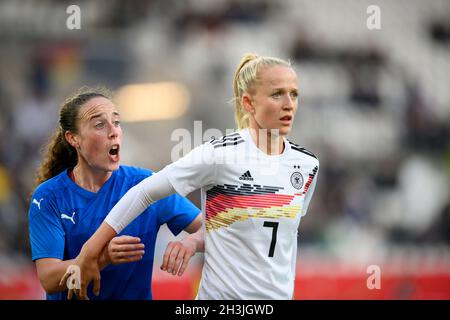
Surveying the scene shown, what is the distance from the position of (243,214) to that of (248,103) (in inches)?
22.7

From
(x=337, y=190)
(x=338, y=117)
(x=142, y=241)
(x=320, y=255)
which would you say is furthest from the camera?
(x=338, y=117)

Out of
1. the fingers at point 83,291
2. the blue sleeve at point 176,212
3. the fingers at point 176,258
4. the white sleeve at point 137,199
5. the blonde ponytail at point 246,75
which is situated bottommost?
the fingers at point 83,291

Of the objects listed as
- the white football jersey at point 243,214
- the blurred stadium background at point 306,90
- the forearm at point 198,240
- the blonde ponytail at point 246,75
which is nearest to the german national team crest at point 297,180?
the white football jersey at point 243,214

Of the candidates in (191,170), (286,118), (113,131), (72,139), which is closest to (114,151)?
(113,131)

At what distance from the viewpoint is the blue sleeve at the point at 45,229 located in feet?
13.3

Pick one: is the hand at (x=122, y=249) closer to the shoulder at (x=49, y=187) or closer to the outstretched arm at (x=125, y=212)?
the outstretched arm at (x=125, y=212)

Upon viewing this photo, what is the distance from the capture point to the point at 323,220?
1138 centimetres

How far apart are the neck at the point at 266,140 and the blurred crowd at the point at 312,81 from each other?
7.06 m

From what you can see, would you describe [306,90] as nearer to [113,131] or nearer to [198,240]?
[113,131]

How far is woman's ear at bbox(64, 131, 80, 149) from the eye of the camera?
169 inches

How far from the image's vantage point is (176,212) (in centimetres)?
431
